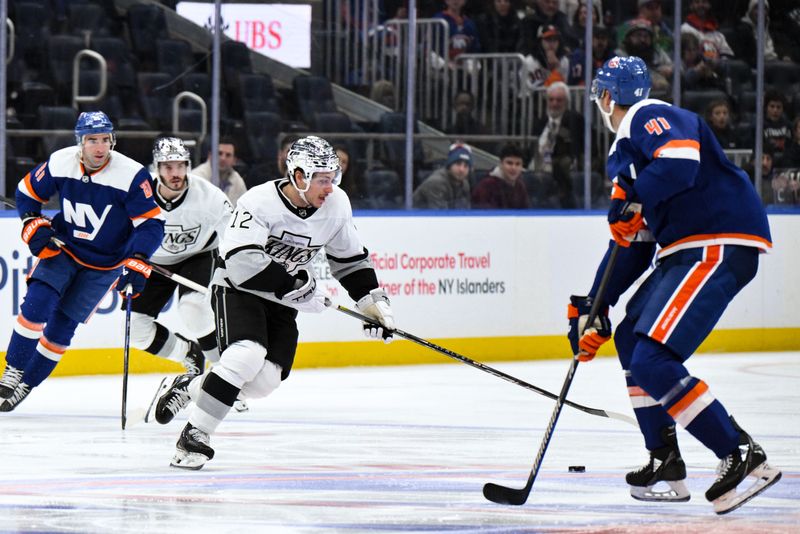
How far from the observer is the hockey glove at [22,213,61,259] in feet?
20.2

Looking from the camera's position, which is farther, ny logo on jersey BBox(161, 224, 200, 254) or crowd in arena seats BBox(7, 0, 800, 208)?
crowd in arena seats BBox(7, 0, 800, 208)

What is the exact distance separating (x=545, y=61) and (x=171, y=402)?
408 centimetres

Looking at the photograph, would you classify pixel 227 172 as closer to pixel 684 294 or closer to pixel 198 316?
pixel 198 316

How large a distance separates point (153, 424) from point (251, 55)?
9.15 ft

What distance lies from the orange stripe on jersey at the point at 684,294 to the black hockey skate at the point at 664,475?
0.42m

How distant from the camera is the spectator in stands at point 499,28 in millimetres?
9086

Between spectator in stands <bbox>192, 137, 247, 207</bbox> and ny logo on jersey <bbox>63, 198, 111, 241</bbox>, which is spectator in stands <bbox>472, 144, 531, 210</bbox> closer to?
spectator in stands <bbox>192, 137, 247, 207</bbox>

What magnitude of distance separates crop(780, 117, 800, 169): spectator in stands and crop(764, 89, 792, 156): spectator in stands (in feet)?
0.10

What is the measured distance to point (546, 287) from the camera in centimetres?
916

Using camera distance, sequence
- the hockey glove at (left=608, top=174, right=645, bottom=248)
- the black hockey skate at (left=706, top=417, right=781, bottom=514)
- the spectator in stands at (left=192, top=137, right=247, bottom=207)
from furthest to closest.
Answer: the spectator in stands at (left=192, top=137, right=247, bottom=207) < the hockey glove at (left=608, top=174, right=645, bottom=248) < the black hockey skate at (left=706, top=417, right=781, bottom=514)

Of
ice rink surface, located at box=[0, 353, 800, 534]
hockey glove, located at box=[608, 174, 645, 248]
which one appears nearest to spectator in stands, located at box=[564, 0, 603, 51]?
ice rink surface, located at box=[0, 353, 800, 534]

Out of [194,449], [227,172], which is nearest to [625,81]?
[194,449]

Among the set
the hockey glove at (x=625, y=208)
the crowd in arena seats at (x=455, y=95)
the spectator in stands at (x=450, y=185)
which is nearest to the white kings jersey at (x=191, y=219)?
the crowd in arena seats at (x=455, y=95)

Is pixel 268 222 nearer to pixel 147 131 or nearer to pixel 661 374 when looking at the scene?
pixel 661 374
